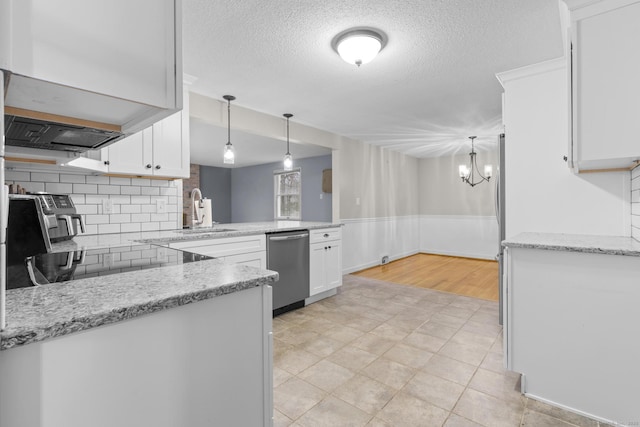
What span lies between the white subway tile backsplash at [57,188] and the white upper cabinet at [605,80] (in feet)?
11.1

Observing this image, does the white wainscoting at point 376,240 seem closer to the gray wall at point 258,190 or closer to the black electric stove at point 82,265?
the gray wall at point 258,190

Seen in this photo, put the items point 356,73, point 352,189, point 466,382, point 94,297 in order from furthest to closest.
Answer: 1. point 352,189
2. point 356,73
3. point 466,382
4. point 94,297

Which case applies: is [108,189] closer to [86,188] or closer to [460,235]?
[86,188]

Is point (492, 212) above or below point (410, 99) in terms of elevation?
below

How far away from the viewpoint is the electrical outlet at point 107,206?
259 centimetres

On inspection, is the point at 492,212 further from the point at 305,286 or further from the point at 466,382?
the point at 466,382

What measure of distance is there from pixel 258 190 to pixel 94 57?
294 inches

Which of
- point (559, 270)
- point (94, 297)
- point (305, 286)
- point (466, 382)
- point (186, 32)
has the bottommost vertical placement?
point (466, 382)

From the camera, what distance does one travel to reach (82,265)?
1170 millimetres

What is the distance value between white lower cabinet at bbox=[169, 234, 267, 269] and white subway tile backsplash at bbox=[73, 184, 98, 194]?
2.68 feet

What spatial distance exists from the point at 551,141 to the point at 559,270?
123 centimetres

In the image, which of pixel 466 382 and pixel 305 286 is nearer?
pixel 466 382

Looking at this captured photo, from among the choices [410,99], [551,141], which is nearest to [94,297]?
[551,141]

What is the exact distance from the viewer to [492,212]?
614 centimetres
